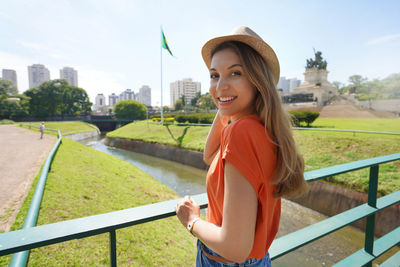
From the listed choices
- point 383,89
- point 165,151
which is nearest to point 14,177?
point 165,151

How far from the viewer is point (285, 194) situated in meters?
0.94

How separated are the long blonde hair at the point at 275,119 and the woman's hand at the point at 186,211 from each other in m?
0.35

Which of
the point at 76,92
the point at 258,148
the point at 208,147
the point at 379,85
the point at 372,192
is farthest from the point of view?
the point at 76,92

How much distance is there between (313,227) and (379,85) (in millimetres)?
59303

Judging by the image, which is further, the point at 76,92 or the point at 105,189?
the point at 76,92

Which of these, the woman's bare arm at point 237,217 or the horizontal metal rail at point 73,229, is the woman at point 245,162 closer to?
the woman's bare arm at point 237,217

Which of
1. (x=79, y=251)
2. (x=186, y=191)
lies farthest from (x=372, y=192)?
(x=186, y=191)

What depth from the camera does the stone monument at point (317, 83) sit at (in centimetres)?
4072

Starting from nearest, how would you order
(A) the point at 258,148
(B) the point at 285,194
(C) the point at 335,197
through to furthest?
1. (A) the point at 258,148
2. (B) the point at 285,194
3. (C) the point at 335,197

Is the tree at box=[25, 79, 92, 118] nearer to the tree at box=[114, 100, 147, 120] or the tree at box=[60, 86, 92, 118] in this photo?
the tree at box=[60, 86, 92, 118]

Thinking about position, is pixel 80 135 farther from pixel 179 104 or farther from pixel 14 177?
pixel 179 104

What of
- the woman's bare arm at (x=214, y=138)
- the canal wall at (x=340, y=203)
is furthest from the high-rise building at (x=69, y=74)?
the woman's bare arm at (x=214, y=138)

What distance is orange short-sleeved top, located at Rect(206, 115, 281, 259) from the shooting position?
731 mm

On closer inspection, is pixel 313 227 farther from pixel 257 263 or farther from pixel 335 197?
pixel 335 197
